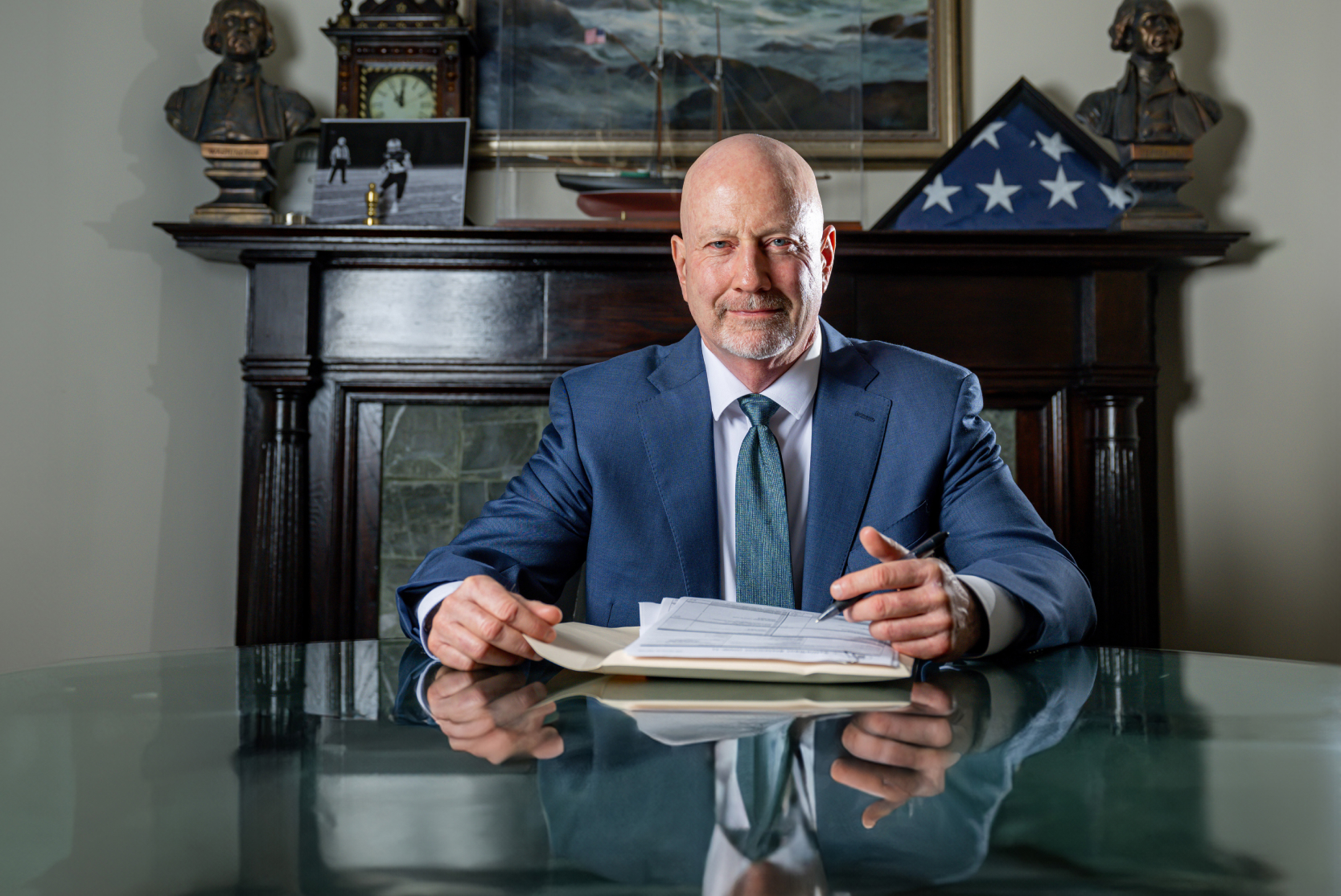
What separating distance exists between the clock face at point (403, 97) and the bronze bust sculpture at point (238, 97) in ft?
0.55

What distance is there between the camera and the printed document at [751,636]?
2.91 ft

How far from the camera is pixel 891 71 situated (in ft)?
8.89

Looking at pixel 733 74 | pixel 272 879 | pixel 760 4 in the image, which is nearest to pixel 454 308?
pixel 733 74

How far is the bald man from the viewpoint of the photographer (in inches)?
57.0

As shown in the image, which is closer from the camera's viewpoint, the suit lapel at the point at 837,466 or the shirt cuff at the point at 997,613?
the shirt cuff at the point at 997,613

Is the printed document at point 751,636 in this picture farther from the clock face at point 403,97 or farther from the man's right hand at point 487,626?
the clock face at point 403,97

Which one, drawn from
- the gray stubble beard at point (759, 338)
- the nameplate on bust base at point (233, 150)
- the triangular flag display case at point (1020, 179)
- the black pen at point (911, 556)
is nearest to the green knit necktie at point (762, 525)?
the gray stubble beard at point (759, 338)

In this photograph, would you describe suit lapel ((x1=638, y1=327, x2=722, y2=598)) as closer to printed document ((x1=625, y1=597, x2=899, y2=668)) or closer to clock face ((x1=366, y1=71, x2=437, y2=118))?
printed document ((x1=625, y1=597, x2=899, y2=668))

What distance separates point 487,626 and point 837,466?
0.68 meters

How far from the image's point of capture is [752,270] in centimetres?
157

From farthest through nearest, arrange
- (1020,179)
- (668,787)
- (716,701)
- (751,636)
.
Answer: (1020,179) < (751,636) < (716,701) < (668,787)

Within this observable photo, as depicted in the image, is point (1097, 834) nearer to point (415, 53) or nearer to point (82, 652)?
point (415, 53)

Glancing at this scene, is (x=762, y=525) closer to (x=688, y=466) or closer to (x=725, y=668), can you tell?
(x=688, y=466)

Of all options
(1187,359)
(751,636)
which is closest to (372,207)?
(751,636)
